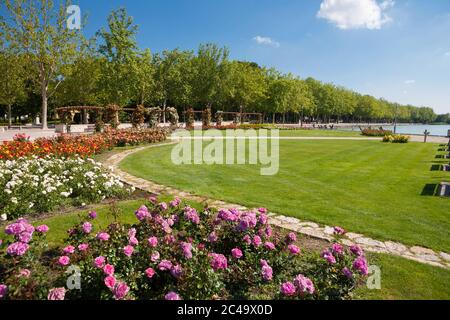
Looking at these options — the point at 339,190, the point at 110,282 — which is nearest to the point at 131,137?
the point at 339,190

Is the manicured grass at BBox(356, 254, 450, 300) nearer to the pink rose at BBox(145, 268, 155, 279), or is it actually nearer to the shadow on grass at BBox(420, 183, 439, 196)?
the pink rose at BBox(145, 268, 155, 279)

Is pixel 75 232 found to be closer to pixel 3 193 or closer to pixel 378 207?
pixel 3 193

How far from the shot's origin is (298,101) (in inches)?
2544

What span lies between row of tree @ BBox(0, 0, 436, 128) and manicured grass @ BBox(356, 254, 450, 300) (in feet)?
107

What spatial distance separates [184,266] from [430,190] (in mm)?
8262

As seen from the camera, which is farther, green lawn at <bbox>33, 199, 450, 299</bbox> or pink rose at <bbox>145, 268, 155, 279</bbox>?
green lawn at <bbox>33, 199, 450, 299</bbox>

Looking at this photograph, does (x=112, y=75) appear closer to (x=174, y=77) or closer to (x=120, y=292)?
(x=174, y=77)

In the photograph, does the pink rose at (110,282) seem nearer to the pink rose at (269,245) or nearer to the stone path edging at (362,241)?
the pink rose at (269,245)

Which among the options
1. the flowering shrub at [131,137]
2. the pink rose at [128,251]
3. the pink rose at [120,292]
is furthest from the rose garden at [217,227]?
the flowering shrub at [131,137]

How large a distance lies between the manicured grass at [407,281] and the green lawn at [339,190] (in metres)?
0.91

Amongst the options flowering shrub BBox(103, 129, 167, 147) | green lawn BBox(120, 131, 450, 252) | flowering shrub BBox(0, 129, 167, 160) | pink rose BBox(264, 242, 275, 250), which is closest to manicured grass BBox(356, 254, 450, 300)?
green lawn BBox(120, 131, 450, 252)

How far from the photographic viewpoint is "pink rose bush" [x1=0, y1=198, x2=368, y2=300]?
9.95 feet

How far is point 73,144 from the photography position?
13789 mm

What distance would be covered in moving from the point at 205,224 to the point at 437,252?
147 inches
